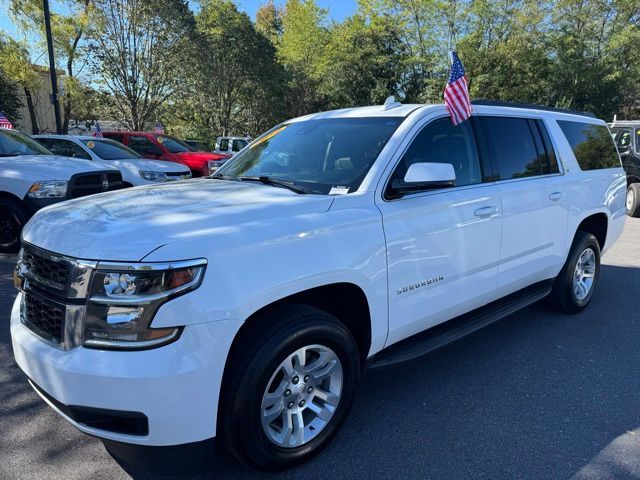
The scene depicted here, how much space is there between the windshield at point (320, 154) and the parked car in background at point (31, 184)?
3.78 meters

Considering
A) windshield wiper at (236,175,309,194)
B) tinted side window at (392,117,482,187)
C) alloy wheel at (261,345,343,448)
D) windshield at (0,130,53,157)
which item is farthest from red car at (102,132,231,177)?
alloy wheel at (261,345,343,448)

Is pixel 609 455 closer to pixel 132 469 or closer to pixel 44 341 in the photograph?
pixel 132 469

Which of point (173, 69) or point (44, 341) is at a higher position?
point (173, 69)

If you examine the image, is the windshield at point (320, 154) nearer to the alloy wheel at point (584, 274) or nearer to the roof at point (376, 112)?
the roof at point (376, 112)

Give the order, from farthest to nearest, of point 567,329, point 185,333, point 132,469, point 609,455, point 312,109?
point 312,109 < point 567,329 < point 609,455 < point 132,469 < point 185,333

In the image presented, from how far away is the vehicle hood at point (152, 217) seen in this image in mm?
2145

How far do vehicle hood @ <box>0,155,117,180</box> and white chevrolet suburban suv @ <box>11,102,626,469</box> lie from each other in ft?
12.8

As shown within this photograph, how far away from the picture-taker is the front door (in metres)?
2.89

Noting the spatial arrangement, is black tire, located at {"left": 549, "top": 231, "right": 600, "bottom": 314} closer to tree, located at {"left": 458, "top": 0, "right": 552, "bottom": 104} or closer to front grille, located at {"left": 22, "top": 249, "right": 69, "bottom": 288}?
front grille, located at {"left": 22, "top": 249, "right": 69, "bottom": 288}

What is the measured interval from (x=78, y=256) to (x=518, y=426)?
2.69 meters

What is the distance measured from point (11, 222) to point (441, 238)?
6.12 metres

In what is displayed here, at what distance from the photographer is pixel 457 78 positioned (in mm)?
3654

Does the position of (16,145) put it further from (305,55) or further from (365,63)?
(305,55)

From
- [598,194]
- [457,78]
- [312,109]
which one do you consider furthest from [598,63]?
[457,78]
